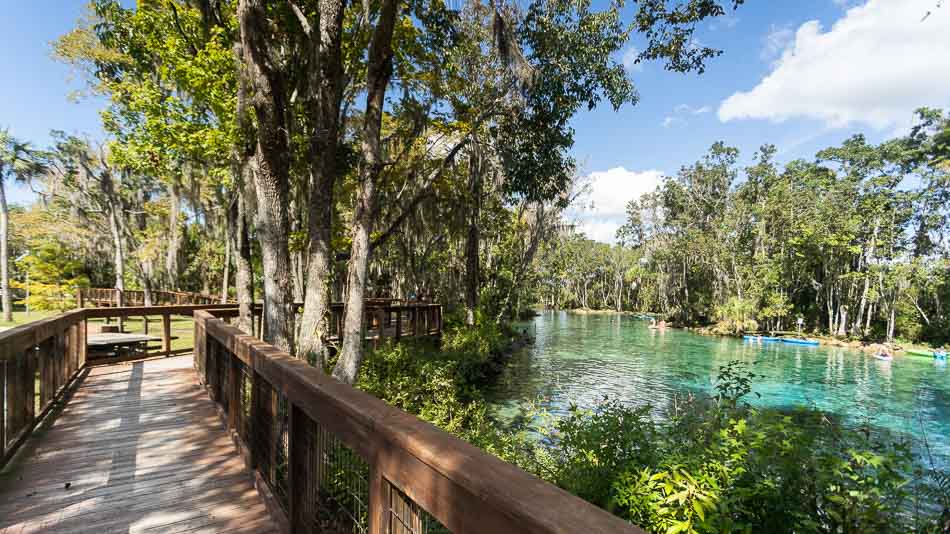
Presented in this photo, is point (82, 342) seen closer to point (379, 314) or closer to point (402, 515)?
point (379, 314)

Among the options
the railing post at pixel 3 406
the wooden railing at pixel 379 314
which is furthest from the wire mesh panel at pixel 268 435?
the wooden railing at pixel 379 314

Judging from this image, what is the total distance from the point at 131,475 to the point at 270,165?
158 inches

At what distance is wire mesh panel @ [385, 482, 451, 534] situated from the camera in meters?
1.29

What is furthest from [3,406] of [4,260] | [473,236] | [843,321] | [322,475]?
[843,321]

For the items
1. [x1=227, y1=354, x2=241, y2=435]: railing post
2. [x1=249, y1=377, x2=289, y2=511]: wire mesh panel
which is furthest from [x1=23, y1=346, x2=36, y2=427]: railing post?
[x1=249, y1=377, x2=289, y2=511]: wire mesh panel

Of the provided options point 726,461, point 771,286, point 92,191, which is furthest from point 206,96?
point 771,286

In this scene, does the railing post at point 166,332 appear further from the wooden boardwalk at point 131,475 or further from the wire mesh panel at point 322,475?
the wire mesh panel at point 322,475

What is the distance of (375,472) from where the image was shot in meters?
1.39

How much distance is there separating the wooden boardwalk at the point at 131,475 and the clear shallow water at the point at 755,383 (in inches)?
207

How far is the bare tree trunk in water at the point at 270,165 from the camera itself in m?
5.49

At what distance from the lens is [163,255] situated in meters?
26.1

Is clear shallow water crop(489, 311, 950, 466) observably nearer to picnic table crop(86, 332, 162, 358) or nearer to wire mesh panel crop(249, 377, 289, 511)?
wire mesh panel crop(249, 377, 289, 511)

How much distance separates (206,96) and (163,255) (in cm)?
2270

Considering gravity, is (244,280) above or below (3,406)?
above
